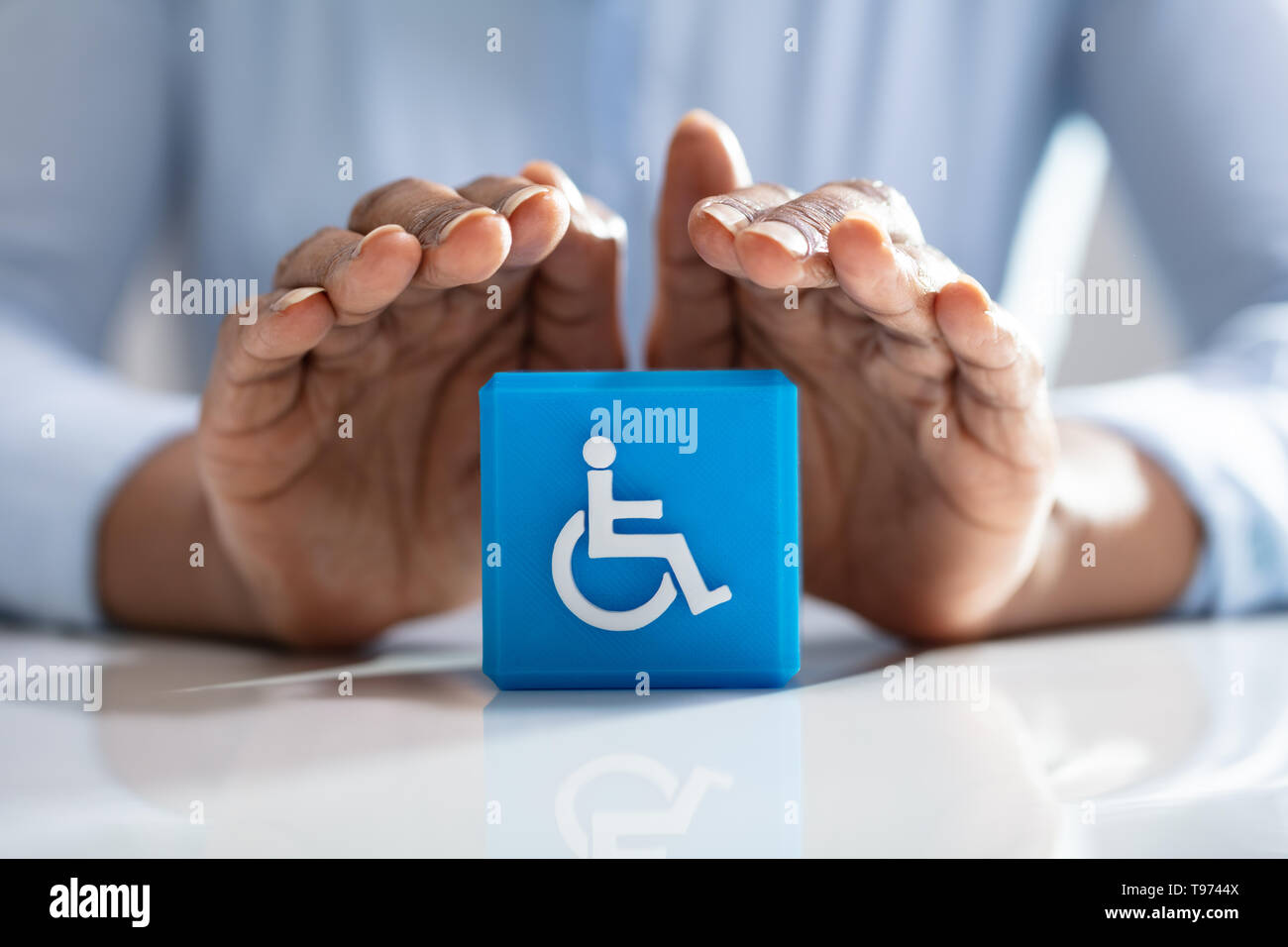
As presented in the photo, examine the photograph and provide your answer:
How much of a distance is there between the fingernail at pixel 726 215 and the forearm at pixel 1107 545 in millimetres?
379

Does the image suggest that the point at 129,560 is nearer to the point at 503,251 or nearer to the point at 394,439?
the point at 394,439

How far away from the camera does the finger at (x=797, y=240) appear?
1.96ft

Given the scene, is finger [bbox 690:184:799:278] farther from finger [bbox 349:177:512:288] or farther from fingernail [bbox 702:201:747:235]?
Result: finger [bbox 349:177:512:288]

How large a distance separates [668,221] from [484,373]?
179mm

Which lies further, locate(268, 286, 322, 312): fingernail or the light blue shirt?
the light blue shirt

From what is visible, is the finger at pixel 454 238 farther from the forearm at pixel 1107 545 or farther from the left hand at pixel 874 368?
the forearm at pixel 1107 545

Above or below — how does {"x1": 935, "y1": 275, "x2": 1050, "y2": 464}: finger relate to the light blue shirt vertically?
below

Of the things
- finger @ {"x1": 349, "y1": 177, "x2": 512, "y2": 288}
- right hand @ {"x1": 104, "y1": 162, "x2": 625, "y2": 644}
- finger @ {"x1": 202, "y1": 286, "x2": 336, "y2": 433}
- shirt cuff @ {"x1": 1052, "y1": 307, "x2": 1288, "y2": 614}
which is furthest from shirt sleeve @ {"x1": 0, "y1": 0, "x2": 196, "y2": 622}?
shirt cuff @ {"x1": 1052, "y1": 307, "x2": 1288, "y2": 614}

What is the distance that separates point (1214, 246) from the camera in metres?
1.24

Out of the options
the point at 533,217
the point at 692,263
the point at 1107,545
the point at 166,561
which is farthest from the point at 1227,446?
the point at 166,561

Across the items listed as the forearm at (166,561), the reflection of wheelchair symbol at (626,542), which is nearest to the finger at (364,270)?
the reflection of wheelchair symbol at (626,542)

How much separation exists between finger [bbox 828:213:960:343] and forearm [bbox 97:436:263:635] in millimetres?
505

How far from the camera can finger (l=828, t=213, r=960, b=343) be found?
0.59m
